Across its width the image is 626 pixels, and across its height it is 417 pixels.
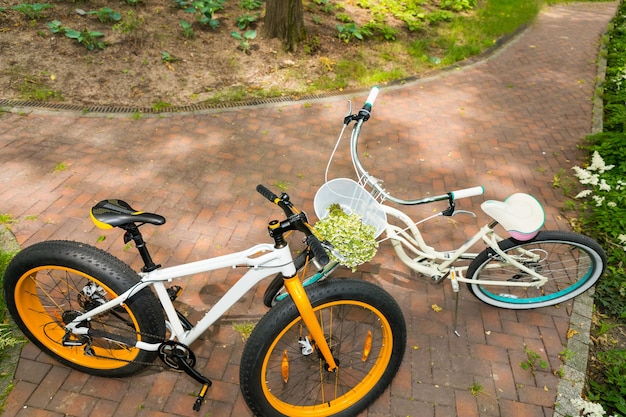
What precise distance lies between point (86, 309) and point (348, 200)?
1.74 metres

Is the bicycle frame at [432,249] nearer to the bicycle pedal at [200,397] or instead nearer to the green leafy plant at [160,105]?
the bicycle pedal at [200,397]

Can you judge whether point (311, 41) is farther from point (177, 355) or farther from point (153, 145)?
point (177, 355)

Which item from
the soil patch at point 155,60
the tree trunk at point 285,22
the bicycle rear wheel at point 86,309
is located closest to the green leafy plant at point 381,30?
the soil patch at point 155,60

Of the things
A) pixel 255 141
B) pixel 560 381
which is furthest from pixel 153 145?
pixel 560 381

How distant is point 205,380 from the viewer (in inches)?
96.4

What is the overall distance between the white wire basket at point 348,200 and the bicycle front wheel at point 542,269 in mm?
1031

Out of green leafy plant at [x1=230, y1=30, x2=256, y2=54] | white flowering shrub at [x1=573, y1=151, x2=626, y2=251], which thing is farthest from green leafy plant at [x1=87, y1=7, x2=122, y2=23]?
white flowering shrub at [x1=573, y1=151, x2=626, y2=251]

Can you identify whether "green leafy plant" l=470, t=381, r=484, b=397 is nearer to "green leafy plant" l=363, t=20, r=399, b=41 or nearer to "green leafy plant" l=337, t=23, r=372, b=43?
"green leafy plant" l=337, t=23, r=372, b=43

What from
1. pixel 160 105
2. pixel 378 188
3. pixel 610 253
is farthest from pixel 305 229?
pixel 160 105

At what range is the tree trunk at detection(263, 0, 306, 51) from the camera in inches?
276

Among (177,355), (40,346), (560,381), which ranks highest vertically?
(177,355)

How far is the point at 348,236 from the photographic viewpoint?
2080 millimetres

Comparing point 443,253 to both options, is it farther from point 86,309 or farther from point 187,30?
point 187,30

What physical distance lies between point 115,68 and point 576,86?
8388 millimetres
